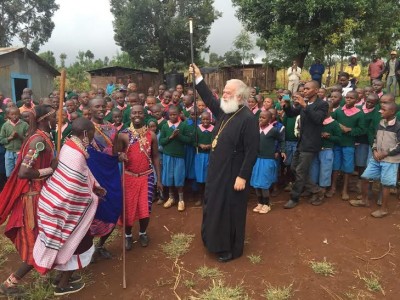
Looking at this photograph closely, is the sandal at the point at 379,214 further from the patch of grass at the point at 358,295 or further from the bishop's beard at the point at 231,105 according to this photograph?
the bishop's beard at the point at 231,105

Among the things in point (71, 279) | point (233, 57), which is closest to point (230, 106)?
point (71, 279)

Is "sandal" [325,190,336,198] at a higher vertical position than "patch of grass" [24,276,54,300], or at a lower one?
higher

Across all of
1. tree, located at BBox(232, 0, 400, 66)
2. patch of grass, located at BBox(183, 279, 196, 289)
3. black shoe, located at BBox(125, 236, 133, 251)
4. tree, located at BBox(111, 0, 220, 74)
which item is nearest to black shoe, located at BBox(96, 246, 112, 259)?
black shoe, located at BBox(125, 236, 133, 251)

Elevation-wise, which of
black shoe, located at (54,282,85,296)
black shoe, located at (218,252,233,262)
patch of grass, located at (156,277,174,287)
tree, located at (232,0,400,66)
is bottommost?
patch of grass, located at (156,277,174,287)

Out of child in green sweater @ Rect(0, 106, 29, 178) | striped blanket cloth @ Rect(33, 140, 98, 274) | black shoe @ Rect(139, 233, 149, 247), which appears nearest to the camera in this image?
striped blanket cloth @ Rect(33, 140, 98, 274)

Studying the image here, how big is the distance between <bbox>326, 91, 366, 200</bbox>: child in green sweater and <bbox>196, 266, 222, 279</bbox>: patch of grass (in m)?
2.84

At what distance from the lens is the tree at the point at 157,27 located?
2111 cm

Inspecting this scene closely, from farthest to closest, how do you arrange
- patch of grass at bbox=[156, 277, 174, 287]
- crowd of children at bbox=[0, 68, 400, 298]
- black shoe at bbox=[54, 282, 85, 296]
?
crowd of children at bbox=[0, 68, 400, 298]
patch of grass at bbox=[156, 277, 174, 287]
black shoe at bbox=[54, 282, 85, 296]

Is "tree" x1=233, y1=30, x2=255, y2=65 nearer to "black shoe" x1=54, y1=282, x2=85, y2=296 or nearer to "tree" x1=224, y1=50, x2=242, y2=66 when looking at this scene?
"tree" x1=224, y1=50, x2=242, y2=66

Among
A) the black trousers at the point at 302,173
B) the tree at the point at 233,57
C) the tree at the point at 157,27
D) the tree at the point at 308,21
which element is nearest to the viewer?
the black trousers at the point at 302,173

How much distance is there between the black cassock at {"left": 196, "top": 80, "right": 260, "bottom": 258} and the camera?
12.9 feet

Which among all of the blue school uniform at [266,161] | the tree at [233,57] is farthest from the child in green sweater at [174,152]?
the tree at [233,57]

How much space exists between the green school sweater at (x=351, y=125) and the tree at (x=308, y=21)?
8.73 meters

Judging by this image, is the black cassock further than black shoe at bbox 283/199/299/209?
No
